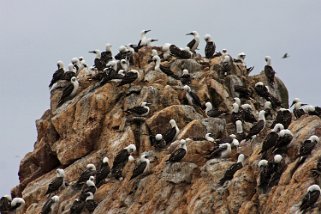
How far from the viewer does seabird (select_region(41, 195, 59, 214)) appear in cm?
4719

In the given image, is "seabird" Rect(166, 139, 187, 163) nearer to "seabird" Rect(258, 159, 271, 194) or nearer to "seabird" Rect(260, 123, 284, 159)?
"seabird" Rect(260, 123, 284, 159)

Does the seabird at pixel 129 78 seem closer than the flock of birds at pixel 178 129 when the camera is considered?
No

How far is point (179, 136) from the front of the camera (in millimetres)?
48344

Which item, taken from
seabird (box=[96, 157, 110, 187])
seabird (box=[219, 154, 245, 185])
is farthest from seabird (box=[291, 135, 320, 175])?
seabird (box=[96, 157, 110, 187])

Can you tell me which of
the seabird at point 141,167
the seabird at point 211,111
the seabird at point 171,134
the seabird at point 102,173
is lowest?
the seabird at point 141,167

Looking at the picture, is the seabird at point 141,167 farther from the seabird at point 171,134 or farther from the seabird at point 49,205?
the seabird at point 49,205

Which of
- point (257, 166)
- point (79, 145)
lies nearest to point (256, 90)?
point (79, 145)

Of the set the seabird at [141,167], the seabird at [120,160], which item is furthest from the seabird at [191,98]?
the seabird at [141,167]

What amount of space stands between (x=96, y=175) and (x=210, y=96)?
349 inches

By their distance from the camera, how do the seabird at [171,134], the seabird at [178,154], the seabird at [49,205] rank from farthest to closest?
the seabird at [171,134] < the seabird at [49,205] < the seabird at [178,154]

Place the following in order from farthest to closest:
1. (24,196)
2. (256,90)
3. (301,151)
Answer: (256,90), (24,196), (301,151)

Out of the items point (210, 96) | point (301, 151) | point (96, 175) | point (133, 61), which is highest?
point (133, 61)

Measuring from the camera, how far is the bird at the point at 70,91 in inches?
2119

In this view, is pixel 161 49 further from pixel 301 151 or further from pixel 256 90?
pixel 301 151
